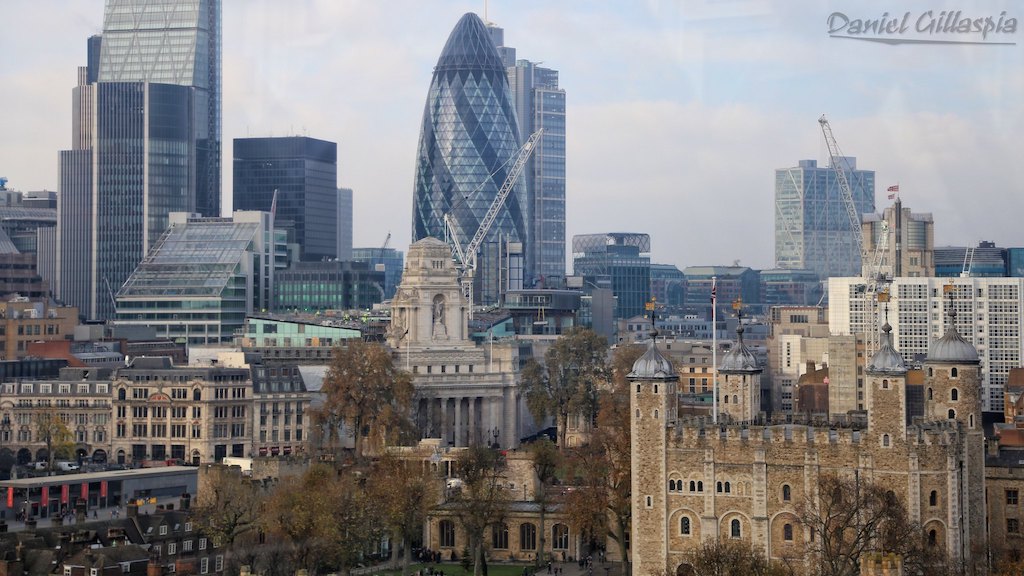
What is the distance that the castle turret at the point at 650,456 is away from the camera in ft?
325

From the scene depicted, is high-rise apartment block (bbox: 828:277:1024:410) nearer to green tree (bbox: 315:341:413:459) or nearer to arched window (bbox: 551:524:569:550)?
green tree (bbox: 315:341:413:459)

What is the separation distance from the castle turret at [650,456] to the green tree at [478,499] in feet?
30.3

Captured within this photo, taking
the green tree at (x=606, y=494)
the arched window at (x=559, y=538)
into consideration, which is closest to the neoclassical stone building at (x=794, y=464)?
the green tree at (x=606, y=494)

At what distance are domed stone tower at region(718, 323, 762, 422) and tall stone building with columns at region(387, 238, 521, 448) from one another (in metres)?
58.0

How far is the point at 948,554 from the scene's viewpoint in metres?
91.9

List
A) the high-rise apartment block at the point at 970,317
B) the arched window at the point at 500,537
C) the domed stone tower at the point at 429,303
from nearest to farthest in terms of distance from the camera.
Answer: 1. the arched window at the point at 500,537
2. the domed stone tower at the point at 429,303
3. the high-rise apartment block at the point at 970,317

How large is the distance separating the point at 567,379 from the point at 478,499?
61800 mm

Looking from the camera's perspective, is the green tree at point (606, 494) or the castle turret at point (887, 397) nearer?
the castle turret at point (887, 397)

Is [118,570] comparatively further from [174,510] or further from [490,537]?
[490,537]

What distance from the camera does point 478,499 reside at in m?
108

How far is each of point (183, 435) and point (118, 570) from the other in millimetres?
58630

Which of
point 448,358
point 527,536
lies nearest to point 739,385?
point 527,536

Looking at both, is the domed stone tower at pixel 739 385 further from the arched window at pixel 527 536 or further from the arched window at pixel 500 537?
the arched window at pixel 500 537

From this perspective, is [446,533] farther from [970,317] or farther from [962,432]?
[970,317]
